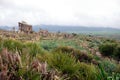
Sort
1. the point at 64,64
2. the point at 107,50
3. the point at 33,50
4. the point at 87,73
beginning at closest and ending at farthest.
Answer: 1. the point at 87,73
2. the point at 64,64
3. the point at 33,50
4. the point at 107,50

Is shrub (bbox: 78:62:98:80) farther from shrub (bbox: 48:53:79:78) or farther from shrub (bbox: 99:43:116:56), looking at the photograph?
shrub (bbox: 99:43:116:56)

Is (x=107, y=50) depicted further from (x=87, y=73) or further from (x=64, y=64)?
(x=87, y=73)

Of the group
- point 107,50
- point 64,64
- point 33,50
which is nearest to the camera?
point 64,64

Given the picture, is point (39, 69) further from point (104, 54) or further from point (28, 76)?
point (104, 54)

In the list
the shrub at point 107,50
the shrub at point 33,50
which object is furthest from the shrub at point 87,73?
the shrub at point 107,50

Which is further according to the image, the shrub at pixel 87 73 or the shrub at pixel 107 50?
the shrub at pixel 107 50

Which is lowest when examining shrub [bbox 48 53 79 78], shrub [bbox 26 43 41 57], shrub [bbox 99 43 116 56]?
shrub [bbox 99 43 116 56]

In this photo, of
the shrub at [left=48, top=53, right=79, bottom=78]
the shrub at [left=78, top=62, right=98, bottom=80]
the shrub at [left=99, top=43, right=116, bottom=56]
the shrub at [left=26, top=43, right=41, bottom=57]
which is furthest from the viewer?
the shrub at [left=99, top=43, right=116, bottom=56]

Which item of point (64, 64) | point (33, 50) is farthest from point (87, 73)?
point (33, 50)

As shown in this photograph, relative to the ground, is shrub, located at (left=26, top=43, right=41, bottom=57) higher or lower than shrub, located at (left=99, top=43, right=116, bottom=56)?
higher

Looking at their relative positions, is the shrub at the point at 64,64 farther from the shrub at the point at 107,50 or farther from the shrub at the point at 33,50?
the shrub at the point at 107,50

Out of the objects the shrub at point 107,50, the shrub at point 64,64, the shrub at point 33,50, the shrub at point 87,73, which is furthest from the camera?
→ the shrub at point 107,50

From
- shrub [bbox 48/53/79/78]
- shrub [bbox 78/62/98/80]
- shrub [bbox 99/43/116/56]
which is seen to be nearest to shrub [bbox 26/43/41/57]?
shrub [bbox 48/53/79/78]

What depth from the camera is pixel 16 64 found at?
8633 millimetres
